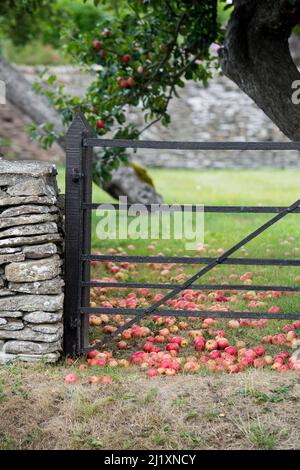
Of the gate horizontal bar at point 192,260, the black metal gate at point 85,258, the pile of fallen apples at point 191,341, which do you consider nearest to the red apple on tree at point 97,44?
the pile of fallen apples at point 191,341

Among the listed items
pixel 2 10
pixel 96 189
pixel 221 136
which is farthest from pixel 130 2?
pixel 221 136

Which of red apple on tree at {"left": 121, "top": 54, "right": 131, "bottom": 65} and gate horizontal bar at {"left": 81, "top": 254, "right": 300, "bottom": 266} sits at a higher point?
red apple on tree at {"left": 121, "top": 54, "right": 131, "bottom": 65}

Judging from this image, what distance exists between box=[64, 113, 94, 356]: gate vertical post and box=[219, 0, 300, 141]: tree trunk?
232 cm

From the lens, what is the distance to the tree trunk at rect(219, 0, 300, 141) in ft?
21.4

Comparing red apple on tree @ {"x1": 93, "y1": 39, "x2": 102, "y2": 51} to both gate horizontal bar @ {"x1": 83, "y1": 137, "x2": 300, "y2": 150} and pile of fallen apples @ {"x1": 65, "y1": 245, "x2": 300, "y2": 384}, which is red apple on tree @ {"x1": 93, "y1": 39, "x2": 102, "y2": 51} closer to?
pile of fallen apples @ {"x1": 65, "y1": 245, "x2": 300, "y2": 384}

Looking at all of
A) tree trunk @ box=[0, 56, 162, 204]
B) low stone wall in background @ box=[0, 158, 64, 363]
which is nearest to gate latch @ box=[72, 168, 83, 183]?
low stone wall in background @ box=[0, 158, 64, 363]

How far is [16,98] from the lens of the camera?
12.4 meters

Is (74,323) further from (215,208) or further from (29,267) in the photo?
(215,208)

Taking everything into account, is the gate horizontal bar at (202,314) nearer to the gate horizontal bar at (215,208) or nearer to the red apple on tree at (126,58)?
the gate horizontal bar at (215,208)

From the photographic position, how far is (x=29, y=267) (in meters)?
4.81

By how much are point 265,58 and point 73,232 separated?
8.91ft
